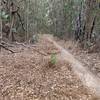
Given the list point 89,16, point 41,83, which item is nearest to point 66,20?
point 89,16

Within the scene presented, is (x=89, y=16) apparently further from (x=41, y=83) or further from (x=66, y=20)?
(x=66, y=20)

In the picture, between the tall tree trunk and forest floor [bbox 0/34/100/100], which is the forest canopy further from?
forest floor [bbox 0/34/100/100]

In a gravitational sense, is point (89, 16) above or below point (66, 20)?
above

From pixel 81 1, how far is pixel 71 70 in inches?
469

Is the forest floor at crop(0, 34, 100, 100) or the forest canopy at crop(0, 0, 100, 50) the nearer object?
the forest floor at crop(0, 34, 100, 100)

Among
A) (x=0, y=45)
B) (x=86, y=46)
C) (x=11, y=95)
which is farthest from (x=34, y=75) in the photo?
(x=86, y=46)

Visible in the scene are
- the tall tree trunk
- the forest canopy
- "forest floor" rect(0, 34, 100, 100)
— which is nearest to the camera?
"forest floor" rect(0, 34, 100, 100)

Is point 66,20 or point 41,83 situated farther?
point 66,20

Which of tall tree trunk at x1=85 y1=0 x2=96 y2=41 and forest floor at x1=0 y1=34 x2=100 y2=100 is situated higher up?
tall tree trunk at x1=85 y1=0 x2=96 y2=41

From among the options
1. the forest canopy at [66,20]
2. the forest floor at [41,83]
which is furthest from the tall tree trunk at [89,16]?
the forest floor at [41,83]

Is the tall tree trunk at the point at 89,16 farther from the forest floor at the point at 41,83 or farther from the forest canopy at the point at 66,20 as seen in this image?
the forest floor at the point at 41,83

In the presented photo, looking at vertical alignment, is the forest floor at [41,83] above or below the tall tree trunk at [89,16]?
below

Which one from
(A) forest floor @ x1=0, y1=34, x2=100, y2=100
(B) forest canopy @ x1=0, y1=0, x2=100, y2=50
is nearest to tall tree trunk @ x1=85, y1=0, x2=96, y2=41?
(B) forest canopy @ x1=0, y1=0, x2=100, y2=50

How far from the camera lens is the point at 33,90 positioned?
5.82 meters
